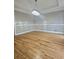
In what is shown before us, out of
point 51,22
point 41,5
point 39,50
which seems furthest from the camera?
→ point 51,22

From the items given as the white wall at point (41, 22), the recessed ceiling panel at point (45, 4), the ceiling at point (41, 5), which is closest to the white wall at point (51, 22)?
the white wall at point (41, 22)

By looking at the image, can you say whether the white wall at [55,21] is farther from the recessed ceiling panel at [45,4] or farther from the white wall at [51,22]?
the recessed ceiling panel at [45,4]

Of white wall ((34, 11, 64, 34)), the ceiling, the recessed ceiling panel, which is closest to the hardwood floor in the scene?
white wall ((34, 11, 64, 34))

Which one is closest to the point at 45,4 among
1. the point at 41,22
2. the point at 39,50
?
the point at 41,22

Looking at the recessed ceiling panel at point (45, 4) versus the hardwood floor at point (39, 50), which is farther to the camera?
the recessed ceiling panel at point (45, 4)

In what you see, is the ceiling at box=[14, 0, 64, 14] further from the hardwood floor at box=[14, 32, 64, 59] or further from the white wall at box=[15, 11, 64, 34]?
the hardwood floor at box=[14, 32, 64, 59]

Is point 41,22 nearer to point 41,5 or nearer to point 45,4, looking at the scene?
point 41,5

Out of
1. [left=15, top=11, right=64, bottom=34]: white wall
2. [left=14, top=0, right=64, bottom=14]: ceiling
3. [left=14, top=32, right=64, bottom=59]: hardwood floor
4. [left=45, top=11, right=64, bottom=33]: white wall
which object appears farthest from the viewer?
[left=45, top=11, right=64, bottom=33]: white wall
